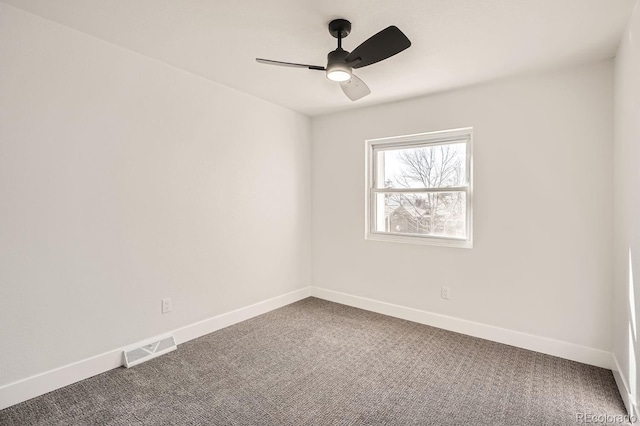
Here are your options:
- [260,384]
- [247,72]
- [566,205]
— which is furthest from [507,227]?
[247,72]

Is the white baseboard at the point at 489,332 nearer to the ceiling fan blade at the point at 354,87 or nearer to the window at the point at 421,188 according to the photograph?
the window at the point at 421,188

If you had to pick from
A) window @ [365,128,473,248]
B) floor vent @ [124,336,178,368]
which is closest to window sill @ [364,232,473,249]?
window @ [365,128,473,248]

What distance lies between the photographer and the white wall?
6.15ft

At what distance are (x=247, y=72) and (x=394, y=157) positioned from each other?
72.2 inches

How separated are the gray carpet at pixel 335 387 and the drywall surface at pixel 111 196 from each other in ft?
1.25

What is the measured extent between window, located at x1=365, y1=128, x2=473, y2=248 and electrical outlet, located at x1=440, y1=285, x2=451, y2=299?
43 centimetres

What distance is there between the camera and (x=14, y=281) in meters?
2.03

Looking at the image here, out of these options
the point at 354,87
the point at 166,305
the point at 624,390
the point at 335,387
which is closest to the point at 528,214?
the point at 624,390

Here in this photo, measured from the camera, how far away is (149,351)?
8.58 ft

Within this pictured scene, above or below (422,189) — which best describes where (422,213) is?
below

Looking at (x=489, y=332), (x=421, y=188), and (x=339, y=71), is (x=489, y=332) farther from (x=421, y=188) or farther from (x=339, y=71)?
(x=339, y=71)

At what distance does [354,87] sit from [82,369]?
2751mm

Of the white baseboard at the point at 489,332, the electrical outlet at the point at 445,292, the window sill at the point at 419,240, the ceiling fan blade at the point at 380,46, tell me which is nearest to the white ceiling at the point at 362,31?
the ceiling fan blade at the point at 380,46

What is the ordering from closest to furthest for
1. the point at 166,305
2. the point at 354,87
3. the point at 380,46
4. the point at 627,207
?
the point at 380,46 → the point at 627,207 → the point at 354,87 → the point at 166,305
